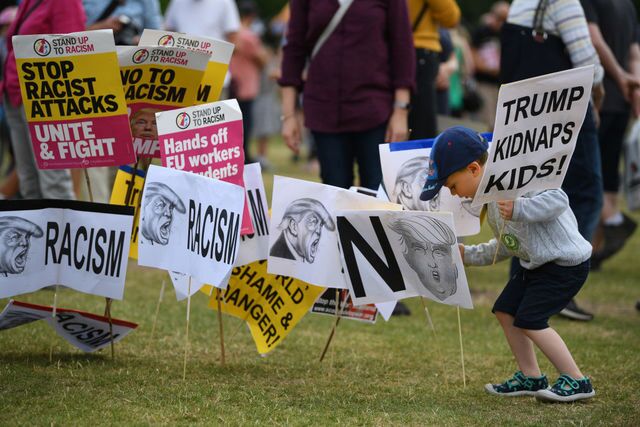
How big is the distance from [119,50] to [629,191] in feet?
16.3

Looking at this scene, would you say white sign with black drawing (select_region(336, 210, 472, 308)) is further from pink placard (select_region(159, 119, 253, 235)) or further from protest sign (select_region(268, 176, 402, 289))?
pink placard (select_region(159, 119, 253, 235))

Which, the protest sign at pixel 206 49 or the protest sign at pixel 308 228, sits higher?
the protest sign at pixel 206 49

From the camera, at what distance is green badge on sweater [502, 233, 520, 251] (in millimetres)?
4637

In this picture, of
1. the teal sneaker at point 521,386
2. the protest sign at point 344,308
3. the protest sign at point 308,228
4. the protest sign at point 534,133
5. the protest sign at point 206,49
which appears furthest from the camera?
the protest sign at point 344,308

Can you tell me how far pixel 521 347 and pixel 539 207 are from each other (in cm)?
70

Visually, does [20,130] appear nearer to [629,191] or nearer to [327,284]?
[327,284]

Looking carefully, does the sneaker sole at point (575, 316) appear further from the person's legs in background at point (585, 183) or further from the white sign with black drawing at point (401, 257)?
the white sign with black drawing at point (401, 257)

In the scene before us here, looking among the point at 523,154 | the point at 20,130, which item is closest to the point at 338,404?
the point at 523,154

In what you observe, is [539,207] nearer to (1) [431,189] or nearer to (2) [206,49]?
(1) [431,189]

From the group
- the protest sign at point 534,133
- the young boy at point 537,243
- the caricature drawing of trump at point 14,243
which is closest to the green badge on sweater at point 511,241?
the young boy at point 537,243

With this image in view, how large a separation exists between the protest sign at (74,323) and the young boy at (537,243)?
1643mm

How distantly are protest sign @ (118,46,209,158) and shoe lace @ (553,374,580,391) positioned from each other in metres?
2.16

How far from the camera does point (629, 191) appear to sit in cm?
846

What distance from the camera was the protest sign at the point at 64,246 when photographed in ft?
15.1
